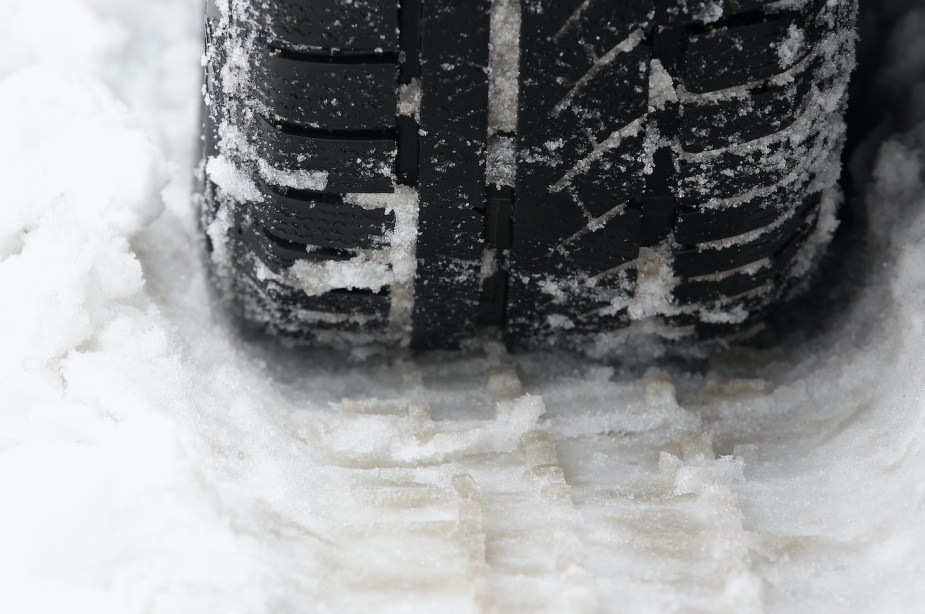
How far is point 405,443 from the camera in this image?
1469 millimetres

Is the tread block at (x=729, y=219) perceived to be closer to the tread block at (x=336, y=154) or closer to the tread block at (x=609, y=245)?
the tread block at (x=609, y=245)

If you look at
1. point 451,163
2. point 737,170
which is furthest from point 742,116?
point 451,163

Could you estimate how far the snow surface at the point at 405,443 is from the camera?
46.0 inches

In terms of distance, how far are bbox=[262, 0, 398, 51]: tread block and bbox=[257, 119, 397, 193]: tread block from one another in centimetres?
12

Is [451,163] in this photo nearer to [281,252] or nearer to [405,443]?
[281,252]

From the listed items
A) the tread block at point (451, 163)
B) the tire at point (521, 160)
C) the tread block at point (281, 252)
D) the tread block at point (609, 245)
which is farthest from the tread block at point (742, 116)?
the tread block at point (281, 252)

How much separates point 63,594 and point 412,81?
680 millimetres

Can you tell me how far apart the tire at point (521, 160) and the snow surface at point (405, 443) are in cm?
12

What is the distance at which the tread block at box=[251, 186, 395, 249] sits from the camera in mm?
1383

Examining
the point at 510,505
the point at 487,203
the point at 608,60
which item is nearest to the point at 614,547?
the point at 510,505

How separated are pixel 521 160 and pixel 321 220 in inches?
10.8

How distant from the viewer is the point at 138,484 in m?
1.18

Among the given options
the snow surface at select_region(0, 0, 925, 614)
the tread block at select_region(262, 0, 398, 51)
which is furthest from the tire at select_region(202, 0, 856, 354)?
the snow surface at select_region(0, 0, 925, 614)

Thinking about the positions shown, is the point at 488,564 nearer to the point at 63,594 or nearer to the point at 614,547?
the point at 614,547
